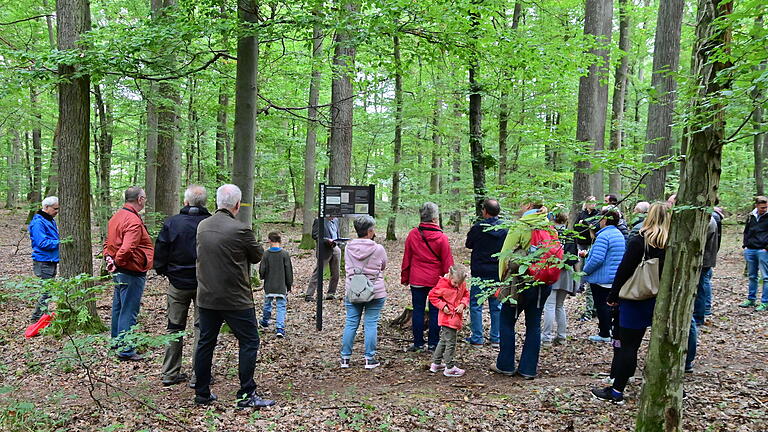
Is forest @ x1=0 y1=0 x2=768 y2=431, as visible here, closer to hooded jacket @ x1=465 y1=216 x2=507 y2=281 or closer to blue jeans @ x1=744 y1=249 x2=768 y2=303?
blue jeans @ x1=744 y1=249 x2=768 y2=303

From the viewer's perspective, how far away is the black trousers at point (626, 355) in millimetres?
4078

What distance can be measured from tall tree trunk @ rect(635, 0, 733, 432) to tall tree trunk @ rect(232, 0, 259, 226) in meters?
4.35

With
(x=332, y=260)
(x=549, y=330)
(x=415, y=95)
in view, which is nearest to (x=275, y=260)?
(x=332, y=260)

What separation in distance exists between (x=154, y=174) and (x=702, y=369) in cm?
1060

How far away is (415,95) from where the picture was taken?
14.8 metres

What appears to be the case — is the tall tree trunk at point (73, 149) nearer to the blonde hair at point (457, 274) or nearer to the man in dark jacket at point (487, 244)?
the blonde hair at point (457, 274)

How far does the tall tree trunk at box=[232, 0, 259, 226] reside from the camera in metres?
5.51

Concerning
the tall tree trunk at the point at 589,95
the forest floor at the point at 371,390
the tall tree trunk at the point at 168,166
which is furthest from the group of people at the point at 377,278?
the tall tree trunk at the point at 168,166

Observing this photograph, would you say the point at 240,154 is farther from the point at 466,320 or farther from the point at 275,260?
the point at 466,320

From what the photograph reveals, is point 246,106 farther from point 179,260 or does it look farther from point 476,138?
point 476,138

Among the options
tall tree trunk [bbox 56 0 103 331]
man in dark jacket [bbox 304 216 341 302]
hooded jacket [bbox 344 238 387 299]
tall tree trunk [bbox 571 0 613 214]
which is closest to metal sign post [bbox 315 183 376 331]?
man in dark jacket [bbox 304 216 341 302]

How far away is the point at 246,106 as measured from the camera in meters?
5.60

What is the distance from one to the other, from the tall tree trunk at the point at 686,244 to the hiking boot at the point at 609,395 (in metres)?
1.12

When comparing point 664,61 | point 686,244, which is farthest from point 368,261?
point 664,61
